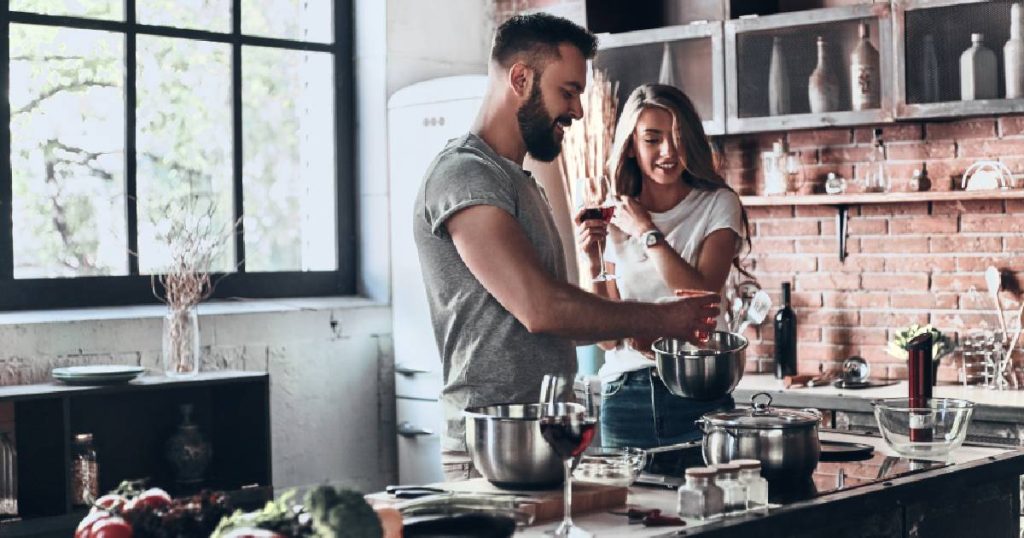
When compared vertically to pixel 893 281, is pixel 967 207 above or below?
above

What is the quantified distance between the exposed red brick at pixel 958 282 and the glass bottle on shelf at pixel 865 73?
72cm

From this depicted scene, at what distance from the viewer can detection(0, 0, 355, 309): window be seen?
5.18 m

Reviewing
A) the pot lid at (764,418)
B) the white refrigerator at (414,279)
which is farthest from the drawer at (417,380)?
the pot lid at (764,418)

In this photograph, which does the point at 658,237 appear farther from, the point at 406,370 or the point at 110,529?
the point at 406,370

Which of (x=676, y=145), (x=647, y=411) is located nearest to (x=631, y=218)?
(x=676, y=145)

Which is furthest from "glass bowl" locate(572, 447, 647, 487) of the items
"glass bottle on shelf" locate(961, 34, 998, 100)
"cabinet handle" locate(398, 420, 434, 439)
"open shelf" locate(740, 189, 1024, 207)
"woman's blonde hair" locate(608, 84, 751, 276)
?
"cabinet handle" locate(398, 420, 434, 439)

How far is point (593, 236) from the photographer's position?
10.8ft

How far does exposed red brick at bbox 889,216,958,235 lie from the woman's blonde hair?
1626 millimetres

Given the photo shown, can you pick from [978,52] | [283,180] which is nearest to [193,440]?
[283,180]

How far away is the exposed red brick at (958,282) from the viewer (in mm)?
5000

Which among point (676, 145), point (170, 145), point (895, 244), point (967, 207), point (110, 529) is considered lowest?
point (110, 529)

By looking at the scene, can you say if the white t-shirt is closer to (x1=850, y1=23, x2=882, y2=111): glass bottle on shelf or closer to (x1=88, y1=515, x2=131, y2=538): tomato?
(x1=850, y1=23, x2=882, y2=111): glass bottle on shelf

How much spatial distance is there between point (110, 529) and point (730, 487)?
0.98 metres

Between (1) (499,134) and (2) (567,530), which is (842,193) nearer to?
(1) (499,134)
